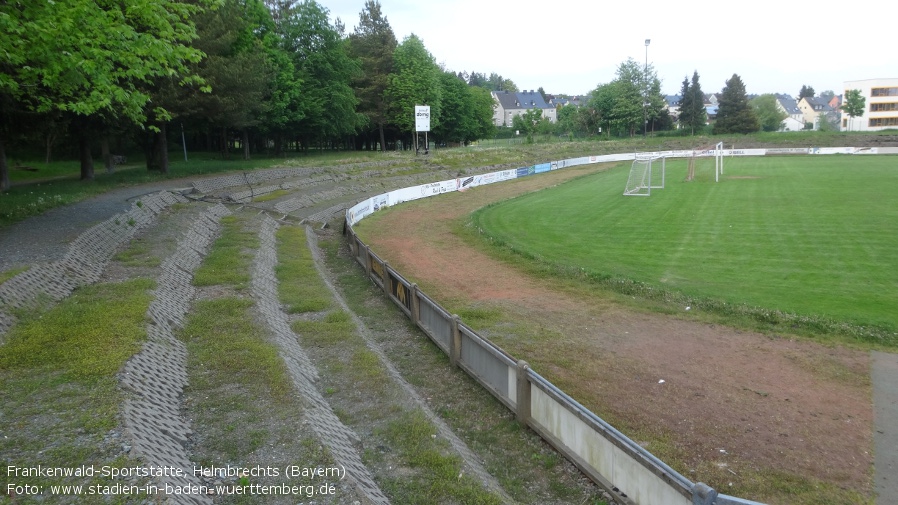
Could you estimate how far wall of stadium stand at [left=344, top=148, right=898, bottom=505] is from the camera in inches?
259

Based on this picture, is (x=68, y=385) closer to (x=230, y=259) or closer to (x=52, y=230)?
(x=230, y=259)

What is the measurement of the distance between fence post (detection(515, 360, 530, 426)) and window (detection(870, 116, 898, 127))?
434ft

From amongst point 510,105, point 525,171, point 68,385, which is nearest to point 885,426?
point 68,385

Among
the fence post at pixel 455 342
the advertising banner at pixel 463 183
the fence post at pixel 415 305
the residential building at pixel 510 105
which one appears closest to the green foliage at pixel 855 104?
the residential building at pixel 510 105

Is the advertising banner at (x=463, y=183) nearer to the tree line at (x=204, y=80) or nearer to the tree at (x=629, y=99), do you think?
the tree line at (x=204, y=80)

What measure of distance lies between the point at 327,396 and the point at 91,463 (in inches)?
177

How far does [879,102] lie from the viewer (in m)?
110

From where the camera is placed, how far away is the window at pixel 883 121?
108719mm

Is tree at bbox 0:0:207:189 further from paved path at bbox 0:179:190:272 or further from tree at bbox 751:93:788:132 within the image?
tree at bbox 751:93:788:132

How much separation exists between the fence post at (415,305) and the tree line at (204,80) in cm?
982

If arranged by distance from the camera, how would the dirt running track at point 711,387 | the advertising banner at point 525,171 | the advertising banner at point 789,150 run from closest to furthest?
the dirt running track at point 711,387
the advertising banner at point 525,171
the advertising banner at point 789,150

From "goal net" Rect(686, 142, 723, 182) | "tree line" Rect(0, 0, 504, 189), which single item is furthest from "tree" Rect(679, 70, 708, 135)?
"goal net" Rect(686, 142, 723, 182)

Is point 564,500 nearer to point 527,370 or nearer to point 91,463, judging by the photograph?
point 527,370

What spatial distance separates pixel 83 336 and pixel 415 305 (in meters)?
7.64
